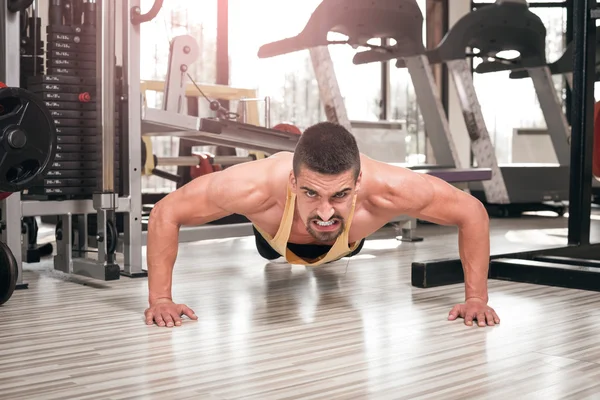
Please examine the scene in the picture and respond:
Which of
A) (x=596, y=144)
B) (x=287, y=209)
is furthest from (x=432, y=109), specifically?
(x=287, y=209)

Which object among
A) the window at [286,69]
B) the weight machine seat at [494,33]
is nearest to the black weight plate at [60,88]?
the weight machine seat at [494,33]

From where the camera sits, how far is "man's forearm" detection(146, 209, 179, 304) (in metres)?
2.19

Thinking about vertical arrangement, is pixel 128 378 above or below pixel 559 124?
below

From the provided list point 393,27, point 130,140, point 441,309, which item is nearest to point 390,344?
point 441,309

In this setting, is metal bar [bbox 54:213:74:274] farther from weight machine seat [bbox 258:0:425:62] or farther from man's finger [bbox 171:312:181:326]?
weight machine seat [bbox 258:0:425:62]

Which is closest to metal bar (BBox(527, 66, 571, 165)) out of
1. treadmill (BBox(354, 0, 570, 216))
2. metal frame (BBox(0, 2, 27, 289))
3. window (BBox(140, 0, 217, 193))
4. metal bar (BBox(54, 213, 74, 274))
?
treadmill (BBox(354, 0, 570, 216))

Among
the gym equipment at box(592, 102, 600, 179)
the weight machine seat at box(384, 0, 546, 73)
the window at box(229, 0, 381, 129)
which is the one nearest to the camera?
the gym equipment at box(592, 102, 600, 179)

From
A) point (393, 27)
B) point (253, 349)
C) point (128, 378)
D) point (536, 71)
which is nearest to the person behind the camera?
point (128, 378)

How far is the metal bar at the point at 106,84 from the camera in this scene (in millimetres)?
3047

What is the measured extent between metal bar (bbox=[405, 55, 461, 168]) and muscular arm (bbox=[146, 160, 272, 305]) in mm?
3779

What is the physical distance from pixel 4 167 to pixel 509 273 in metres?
1.96

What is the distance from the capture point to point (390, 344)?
1995mm

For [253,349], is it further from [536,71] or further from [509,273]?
[536,71]

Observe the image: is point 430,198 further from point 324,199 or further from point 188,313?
point 188,313
